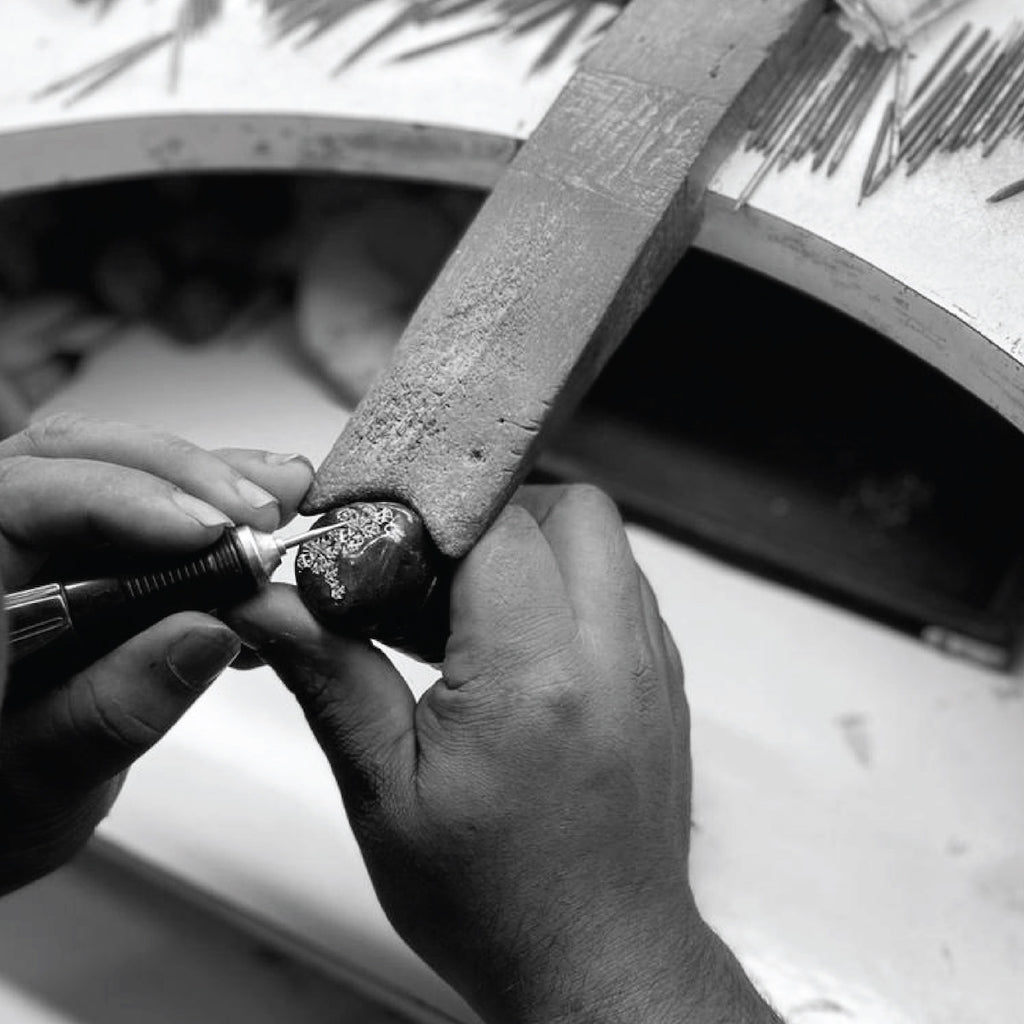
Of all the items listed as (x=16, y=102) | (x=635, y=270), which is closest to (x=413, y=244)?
(x=16, y=102)

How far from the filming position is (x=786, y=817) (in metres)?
0.99

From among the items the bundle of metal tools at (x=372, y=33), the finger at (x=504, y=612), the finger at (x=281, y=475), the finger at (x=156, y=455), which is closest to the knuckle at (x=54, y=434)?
the finger at (x=156, y=455)

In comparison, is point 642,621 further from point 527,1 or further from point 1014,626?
point 527,1

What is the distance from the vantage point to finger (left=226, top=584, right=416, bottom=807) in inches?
30.0

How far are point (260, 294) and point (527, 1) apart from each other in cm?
41

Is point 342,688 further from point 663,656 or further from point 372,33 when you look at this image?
point 372,33

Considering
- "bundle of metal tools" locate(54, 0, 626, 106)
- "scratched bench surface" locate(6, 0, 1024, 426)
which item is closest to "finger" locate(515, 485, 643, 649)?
"scratched bench surface" locate(6, 0, 1024, 426)

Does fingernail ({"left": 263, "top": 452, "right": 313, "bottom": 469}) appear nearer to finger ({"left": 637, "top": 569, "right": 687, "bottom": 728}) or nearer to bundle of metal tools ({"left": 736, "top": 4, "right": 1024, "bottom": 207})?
finger ({"left": 637, "top": 569, "right": 687, "bottom": 728})

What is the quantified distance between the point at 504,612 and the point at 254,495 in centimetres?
16

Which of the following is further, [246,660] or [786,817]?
[786,817]

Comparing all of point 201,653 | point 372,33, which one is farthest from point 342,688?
point 372,33

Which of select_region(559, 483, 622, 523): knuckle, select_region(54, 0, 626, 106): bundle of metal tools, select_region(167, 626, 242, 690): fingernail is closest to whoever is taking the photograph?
select_region(167, 626, 242, 690): fingernail

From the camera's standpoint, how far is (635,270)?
859 mm

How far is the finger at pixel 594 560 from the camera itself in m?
0.79
